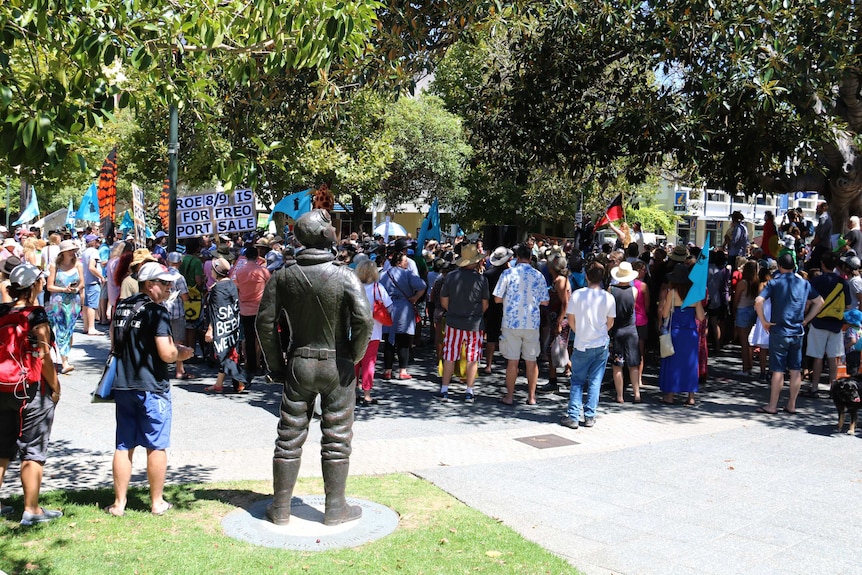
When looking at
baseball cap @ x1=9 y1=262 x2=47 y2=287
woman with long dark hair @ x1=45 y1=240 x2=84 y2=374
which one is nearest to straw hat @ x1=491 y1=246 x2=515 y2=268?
woman with long dark hair @ x1=45 y1=240 x2=84 y2=374

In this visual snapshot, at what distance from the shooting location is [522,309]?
9.90 metres

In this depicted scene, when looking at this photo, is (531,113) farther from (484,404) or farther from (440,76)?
(440,76)

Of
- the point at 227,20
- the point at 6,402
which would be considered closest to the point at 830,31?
the point at 227,20

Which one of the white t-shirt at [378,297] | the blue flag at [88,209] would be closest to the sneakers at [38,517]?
the white t-shirt at [378,297]

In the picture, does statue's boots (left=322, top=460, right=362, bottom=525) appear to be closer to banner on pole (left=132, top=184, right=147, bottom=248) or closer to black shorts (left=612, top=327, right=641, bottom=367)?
black shorts (left=612, top=327, right=641, bottom=367)

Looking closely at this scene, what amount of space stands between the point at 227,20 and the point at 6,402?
3.54m

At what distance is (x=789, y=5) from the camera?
34.8 ft

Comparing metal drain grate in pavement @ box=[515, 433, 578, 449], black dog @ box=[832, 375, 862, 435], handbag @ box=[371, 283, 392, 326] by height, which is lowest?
metal drain grate in pavement @ box=[515, 433, 578, 449]

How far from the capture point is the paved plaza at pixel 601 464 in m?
5.46

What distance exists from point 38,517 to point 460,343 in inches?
227

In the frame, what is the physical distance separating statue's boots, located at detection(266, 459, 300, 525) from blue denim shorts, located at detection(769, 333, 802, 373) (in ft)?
21.4

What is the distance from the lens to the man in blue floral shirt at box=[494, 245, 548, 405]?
987 centimetres

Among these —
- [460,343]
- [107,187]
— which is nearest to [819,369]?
[460,343]

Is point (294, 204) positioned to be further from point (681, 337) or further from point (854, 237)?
point (854, 237)
